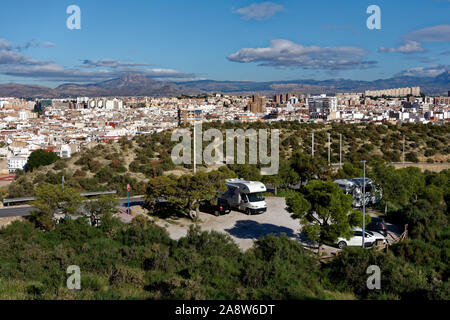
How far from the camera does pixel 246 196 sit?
17.2m

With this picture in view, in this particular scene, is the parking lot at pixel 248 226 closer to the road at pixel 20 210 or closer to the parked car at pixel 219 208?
the parked car at pixel 219 208

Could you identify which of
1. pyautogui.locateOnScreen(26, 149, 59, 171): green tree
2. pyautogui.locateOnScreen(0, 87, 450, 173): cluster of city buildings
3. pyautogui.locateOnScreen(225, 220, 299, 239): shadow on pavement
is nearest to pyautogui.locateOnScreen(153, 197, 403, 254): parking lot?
pyautogui.locateOnScreen(225, 220, 299, 239): shadow on pavement

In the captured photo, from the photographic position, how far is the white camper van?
17047 mm

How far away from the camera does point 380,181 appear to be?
1767 cm

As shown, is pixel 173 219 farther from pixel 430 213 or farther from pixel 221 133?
pixel 221 133

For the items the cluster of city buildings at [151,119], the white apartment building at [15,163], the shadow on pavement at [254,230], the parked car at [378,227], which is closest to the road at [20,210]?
the shadow on pavement at [254,230]

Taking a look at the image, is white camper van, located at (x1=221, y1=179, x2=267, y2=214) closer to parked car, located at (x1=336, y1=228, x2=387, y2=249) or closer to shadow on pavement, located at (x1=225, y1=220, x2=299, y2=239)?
shadow on pavement, located at (x1=225, y1=220, x2=299, y2=239)

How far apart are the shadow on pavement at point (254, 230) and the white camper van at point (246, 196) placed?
1.00 m

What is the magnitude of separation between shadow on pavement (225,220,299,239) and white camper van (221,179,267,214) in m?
1.00

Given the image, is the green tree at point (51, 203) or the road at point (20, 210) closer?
the green tree at point (51, 203)

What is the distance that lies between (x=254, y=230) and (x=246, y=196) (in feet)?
7.98

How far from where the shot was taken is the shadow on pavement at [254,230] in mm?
14445
